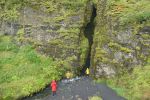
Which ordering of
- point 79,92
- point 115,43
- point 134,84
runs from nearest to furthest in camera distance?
point 134,84 < point 79,92 < point 115,43

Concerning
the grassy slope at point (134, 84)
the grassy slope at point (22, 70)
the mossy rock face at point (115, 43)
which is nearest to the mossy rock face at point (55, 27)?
the grassy slope at point (22, 70)

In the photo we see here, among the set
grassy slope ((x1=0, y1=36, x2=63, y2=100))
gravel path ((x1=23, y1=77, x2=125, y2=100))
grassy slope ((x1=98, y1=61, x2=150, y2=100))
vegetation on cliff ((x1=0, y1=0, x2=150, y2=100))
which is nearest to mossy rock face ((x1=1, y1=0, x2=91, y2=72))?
vegetation on cliff ((x1=0, y1=0, x2=150, y2=100))

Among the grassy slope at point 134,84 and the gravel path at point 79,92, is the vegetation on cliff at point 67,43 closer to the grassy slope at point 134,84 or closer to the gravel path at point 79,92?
the grassy slope at point 134,84

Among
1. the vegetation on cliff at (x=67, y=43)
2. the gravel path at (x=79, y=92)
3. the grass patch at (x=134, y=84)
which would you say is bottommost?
the gravel path at (x=79, y=92)

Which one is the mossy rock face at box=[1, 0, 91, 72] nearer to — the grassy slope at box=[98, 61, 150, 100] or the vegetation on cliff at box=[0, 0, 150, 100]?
A: the vegetation on cliff at box=[0, 0, 150, 100]

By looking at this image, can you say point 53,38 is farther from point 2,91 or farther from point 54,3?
point 2,91

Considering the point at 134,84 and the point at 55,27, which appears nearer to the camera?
the point at 134,84

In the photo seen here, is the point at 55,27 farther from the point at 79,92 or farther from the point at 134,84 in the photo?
the point at 134,84

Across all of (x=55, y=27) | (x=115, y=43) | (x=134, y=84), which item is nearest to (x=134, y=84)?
(x=134, y=84)

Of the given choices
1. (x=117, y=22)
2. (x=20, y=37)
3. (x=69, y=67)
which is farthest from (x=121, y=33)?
(x=20, y=37)
